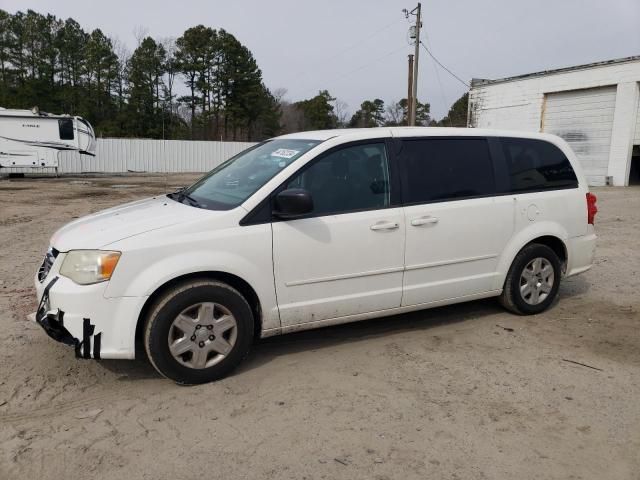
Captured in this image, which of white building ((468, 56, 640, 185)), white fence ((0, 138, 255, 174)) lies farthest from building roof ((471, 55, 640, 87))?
white fence ((0, 138, 255, 174))

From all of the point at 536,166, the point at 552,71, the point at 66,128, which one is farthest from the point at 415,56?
the point at 536,166

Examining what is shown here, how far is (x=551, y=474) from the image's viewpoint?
278 centimetres

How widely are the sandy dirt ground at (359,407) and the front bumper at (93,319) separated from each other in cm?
36

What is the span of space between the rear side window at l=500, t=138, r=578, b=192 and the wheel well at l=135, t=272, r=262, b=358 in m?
2.69

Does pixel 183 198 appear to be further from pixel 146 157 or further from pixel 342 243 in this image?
pixel 146 157

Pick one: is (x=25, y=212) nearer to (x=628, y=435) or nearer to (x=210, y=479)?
(x=210, y=479)

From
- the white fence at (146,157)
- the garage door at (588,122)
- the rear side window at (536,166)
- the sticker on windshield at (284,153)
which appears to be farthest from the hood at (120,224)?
the white fence at (146,157)

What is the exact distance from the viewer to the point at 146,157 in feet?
114

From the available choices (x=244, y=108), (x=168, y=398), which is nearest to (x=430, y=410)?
(x=168, y=398)

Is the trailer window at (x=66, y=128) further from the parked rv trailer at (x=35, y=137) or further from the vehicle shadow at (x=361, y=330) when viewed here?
the vehicle shadow at (x=361, y=330)

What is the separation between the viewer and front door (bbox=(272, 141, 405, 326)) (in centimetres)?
392

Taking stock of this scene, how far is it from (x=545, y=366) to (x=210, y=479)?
2683 millimetres

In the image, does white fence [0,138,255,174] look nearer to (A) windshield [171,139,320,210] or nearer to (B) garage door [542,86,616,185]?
(B) garage door [542,86,616,185]

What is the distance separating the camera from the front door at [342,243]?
3918mm
